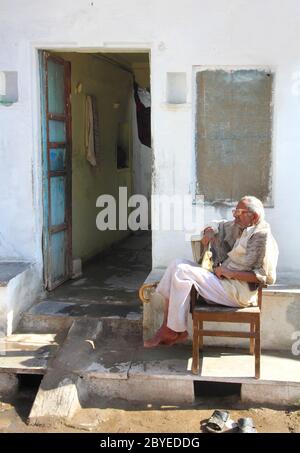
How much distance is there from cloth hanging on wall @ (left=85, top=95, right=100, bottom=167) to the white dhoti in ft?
11.8

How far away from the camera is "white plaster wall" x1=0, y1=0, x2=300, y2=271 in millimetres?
5305

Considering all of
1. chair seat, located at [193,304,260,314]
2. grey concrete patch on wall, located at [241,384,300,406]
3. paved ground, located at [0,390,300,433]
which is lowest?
paved ground, located at [0,390,300,433]

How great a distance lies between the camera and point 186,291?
4.46 m

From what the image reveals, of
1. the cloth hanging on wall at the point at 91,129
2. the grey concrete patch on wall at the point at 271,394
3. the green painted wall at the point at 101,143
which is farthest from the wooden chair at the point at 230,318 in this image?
the cloth hanging on wall at the point at 91,129

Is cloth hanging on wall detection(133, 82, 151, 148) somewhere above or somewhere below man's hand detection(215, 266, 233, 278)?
above

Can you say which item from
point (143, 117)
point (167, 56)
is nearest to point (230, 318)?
point (167, 56)

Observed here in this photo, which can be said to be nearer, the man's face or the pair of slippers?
the pair of slippers

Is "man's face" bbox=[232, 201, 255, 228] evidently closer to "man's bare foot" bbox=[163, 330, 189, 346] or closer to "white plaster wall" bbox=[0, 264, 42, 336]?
"man's bare foot" bbox=[163, 330, 189, 346]

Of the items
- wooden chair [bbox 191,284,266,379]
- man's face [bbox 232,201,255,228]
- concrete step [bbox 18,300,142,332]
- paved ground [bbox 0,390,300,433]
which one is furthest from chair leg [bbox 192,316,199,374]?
concrete step [bbox 18,300,142,332]

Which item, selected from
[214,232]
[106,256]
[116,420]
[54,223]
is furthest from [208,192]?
[106,256]

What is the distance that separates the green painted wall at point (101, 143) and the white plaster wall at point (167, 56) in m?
1.01

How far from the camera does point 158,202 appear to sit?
5.58 m

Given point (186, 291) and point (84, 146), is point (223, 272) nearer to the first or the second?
point (186, 291)

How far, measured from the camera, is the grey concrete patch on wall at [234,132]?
5422mm
